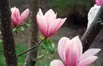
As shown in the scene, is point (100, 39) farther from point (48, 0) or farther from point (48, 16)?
point (48, 16)

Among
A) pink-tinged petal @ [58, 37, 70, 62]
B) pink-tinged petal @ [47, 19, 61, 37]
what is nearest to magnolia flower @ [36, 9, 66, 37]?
pink-tinged petal @ [47, 19, 61, 37]

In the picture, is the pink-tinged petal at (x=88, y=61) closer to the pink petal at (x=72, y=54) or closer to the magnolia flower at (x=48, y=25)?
the pink petal at (x=72, y=54)

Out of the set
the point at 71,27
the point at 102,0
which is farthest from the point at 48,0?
the point at 102,0

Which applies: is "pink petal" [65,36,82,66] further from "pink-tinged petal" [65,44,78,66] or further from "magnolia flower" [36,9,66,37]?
"magnolia flower" [36,9,66,37]

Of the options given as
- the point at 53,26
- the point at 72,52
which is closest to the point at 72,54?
the point at 72,52

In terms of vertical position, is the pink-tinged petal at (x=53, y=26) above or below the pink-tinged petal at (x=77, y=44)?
below

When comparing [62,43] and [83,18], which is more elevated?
[62,43]

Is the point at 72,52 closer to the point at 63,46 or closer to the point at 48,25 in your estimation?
the point at 63,46

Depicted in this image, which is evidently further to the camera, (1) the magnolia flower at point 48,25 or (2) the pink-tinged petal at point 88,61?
(1) the magnolia flower at point 48,25

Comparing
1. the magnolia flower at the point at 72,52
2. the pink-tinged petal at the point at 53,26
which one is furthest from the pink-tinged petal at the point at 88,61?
the pink-tinged petal at the point at 53,26
